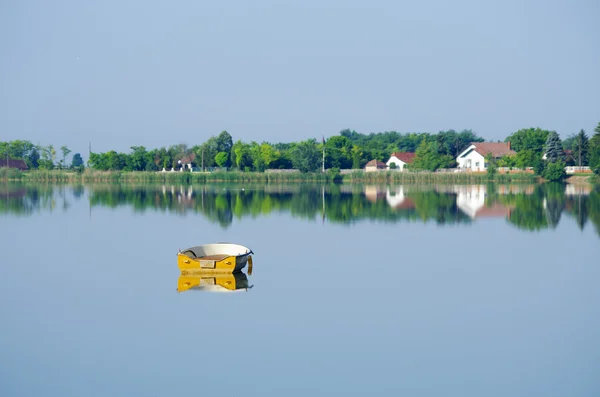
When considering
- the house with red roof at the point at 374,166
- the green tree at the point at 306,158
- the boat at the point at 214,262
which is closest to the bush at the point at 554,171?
the house with red roof at the point at 374,166

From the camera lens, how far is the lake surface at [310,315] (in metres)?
8.45

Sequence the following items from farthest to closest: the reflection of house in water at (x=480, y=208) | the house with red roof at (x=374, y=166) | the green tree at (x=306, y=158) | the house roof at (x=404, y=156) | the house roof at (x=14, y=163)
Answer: the house roof at (x=14, y=163) < the house roof at (x=404, y=156) < the house with red roof at (x=374, y=166) < the green tree at (x=306, y=158) < the reflection of house in water at (x=480, y=208)

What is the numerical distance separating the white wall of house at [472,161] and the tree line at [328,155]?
172cm

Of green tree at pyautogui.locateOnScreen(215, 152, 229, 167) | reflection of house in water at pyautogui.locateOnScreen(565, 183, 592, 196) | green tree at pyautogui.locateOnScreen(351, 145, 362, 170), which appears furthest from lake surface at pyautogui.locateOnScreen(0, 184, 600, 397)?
green tree at pyautogui.locateOnScreen(351, 145, 362, 170)

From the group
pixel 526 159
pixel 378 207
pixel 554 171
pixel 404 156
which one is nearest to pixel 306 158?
pixel 404 156

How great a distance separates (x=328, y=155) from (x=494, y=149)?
21.2 meters

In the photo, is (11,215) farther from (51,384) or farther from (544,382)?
(544,382)

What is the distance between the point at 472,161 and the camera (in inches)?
2975

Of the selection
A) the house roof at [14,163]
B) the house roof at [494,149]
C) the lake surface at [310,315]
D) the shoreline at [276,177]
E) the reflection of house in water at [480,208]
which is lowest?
the lake surface at [310,315]

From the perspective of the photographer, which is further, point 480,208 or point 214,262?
point 480,208

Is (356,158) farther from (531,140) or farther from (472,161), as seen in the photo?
(531,140)

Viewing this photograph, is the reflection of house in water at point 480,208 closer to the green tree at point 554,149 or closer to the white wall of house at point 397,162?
Result: the green tree at point 554,149

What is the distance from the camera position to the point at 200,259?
13.7m

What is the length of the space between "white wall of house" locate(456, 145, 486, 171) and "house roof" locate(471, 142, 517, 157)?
574mm
